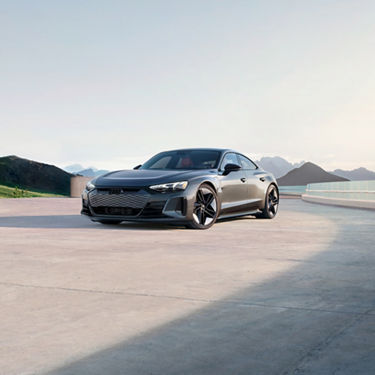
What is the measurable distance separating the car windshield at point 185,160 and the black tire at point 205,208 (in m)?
0.80

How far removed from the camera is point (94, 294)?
444 centimetres

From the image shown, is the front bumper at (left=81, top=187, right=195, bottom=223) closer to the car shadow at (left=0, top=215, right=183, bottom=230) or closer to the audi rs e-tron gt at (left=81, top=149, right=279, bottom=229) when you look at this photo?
the audi rs e-tron gt at (left=81, top=149, right=279, bottom=229)

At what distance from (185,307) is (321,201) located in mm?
18835

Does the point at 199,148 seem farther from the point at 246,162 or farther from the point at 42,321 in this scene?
the point at 42,321

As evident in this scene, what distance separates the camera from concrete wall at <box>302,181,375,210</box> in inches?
700

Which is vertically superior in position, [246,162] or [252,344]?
[246,162]

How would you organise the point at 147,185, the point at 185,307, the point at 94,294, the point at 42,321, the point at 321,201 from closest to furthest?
the point at 42,321
the point at 185,307
the point at 94,294
the point at 147,185
the point at 321,201

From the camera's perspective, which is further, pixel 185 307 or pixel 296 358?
pixel 185 307

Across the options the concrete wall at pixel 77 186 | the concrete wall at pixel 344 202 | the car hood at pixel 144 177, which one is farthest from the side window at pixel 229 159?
the concrete wall at pixel 77 186

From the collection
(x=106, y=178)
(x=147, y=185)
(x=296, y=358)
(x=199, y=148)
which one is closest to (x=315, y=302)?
(x=296, y=358)

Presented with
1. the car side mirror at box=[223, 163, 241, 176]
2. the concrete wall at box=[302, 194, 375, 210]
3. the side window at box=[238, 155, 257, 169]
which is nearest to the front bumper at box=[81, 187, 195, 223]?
the car side mirror at box=[223, 163, 241, 176]

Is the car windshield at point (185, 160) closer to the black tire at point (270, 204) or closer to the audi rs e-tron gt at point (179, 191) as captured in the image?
the audi rs e-tron gt at point (179, 191)

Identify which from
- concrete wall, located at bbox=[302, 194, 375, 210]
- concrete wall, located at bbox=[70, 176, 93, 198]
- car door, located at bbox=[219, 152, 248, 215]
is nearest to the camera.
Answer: car door, located at bbox=[219, 152, 248, 215]

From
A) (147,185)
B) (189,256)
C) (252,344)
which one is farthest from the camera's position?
(147,185)
